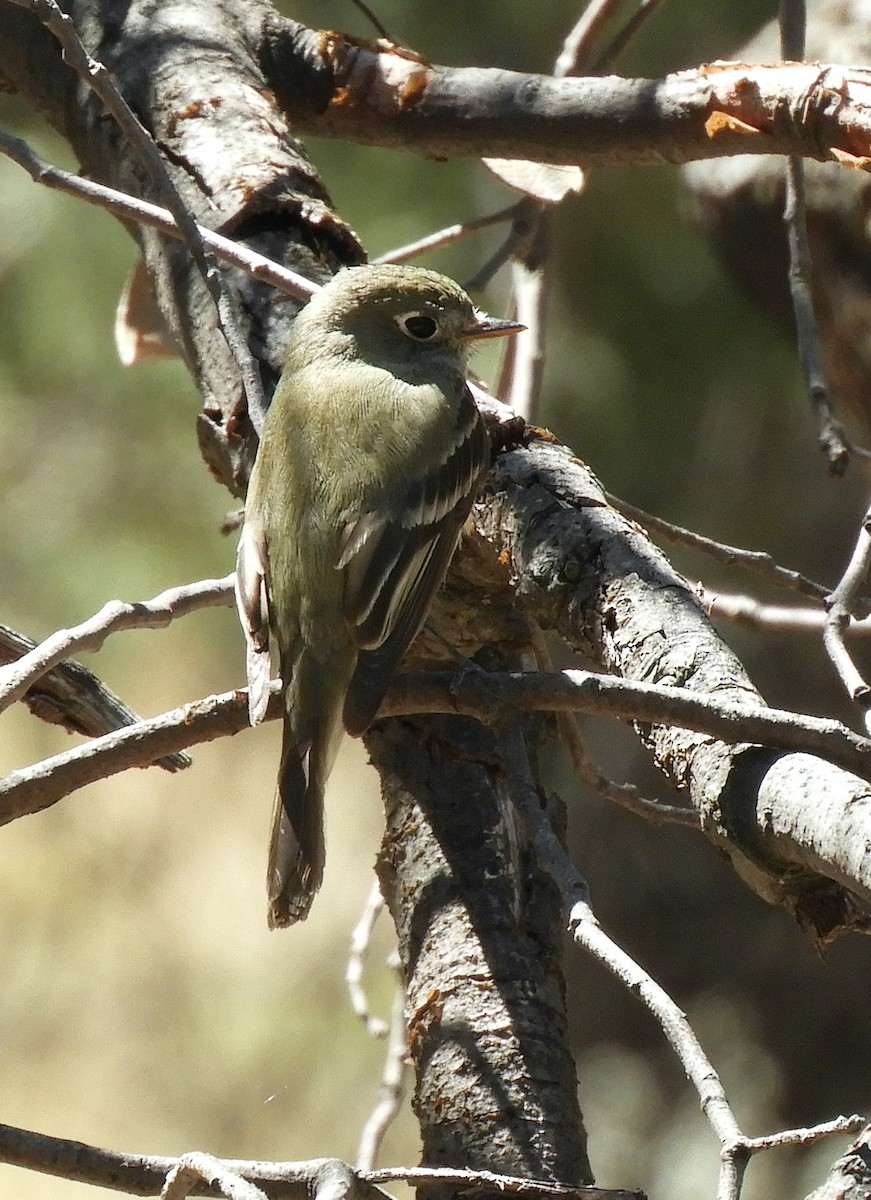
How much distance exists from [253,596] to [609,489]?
214 cm

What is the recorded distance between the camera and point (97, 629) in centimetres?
194

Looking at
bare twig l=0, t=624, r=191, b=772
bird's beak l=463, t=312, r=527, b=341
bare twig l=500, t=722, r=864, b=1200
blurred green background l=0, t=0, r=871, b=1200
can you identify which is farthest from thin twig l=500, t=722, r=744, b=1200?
blurred green background l=0, t=0, r=871, b=1200

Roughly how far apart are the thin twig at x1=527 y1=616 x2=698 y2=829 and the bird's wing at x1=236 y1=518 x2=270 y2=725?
0.47 metres

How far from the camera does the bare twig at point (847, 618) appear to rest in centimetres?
175

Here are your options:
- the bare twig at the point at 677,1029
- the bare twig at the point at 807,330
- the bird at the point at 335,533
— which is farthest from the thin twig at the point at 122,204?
the bare twig at the point at 677,1029

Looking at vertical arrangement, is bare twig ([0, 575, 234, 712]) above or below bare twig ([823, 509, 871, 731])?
above

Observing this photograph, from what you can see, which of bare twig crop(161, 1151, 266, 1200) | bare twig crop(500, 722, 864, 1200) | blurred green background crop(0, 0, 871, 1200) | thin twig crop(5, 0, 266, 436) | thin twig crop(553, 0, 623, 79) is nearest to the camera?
bare twig crop(500, 722, 864, 1200)

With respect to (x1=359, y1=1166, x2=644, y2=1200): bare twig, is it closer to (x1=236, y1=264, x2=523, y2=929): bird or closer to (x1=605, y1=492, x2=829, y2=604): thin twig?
(x1=236, y1=264, x2=523, y2=929): bird

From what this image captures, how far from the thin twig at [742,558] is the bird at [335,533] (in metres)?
0.32

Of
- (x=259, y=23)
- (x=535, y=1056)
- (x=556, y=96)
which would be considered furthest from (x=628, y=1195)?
(x=259, y=23)

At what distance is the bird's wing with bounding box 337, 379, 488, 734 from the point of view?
2.40 meters

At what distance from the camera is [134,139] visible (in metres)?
2.30

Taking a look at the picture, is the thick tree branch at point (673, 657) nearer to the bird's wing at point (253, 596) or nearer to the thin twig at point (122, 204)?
the bird's wing at point (253, 596)

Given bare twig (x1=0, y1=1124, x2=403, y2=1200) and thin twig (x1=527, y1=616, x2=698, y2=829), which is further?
thin twig (x1=527, y1=616, x2=698, y2=829)
